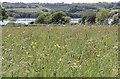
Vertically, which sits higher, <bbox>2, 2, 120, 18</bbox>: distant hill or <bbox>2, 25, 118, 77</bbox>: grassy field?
<bbox>2, 25, 118, 77</bbox>: grassy field

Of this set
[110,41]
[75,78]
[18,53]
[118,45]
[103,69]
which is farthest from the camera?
[110,41]

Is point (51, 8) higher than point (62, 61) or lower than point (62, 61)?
lower

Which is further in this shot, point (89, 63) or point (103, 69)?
point (89, 63)

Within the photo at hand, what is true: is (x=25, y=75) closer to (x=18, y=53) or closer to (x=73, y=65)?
(x=73, y=65)

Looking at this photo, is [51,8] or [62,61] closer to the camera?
[62,61]

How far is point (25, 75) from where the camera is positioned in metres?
4.63

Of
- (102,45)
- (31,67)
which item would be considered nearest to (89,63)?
(31,67)

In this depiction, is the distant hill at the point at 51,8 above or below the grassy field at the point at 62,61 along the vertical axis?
below

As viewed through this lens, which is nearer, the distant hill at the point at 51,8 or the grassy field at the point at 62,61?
the grassy field at the point at 62,61

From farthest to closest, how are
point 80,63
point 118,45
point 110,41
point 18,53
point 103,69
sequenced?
point 110,41, point 118,45, point 18,53, point 80,63, point 103,69

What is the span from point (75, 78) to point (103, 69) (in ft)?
1.98

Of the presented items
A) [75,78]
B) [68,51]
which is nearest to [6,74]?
[75,78]

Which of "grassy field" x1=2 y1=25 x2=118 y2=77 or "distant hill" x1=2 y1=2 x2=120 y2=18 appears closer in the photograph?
"grassy field" x1=2 y1=25 x2=118 y2=77

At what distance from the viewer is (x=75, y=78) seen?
4.61 m
